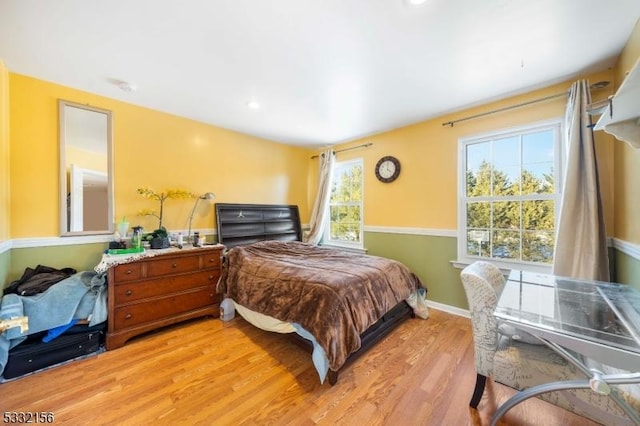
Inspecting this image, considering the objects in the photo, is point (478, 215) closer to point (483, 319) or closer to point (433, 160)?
point (433, 160)

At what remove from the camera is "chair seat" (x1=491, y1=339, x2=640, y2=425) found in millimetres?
1074

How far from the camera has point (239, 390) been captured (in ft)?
5.62

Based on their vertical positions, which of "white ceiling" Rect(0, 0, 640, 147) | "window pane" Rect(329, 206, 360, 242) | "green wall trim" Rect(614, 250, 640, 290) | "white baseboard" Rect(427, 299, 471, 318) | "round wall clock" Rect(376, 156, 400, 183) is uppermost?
"white ceiling" Rect(0, 0, 640, 147)

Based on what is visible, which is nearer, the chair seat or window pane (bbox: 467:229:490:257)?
the chair seat

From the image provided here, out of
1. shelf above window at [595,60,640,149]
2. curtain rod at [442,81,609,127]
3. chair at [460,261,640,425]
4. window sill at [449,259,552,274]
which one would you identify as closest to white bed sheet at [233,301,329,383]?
chair at [460,261,640,425]

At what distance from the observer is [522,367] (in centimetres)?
131

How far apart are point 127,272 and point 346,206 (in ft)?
10.4

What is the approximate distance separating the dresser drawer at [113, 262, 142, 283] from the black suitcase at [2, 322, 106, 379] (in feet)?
1.49

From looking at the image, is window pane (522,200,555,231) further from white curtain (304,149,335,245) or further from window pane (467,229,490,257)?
white curtain (304,149,335,245)

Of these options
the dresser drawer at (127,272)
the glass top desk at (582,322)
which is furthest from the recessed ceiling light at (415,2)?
the dresser drawer at (127,272)

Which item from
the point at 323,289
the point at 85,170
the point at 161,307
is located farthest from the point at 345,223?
the point at 85,170

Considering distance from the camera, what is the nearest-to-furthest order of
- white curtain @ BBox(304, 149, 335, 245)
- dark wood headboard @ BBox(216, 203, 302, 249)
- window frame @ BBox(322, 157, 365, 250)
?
dark wood headboard @ BBox(216, 203, 302, 249) → window frame @ BBox(322, 157, 365, 250) → white curtain @ BBox(304, 149, 335, 245)

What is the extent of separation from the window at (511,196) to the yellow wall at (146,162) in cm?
289

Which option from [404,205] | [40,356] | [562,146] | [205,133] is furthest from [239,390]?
[562,146]
